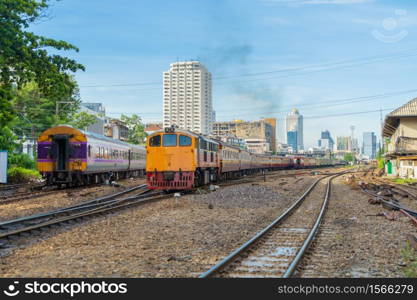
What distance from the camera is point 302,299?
18.0 ft

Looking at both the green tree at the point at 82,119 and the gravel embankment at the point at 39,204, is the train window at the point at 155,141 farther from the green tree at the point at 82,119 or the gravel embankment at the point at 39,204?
the green tree at the point at 82,119

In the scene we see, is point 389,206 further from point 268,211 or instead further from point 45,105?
point 45,105

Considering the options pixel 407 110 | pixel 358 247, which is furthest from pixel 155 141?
pixel 407 110

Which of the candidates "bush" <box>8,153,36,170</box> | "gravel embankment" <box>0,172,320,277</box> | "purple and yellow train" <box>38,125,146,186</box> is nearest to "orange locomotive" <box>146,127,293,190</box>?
"purple and yellow train" <box>38,125,146,186</box>

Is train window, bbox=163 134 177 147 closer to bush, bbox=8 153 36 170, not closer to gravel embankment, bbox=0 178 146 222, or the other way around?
gravel embankment, bbox=0 178 146 222

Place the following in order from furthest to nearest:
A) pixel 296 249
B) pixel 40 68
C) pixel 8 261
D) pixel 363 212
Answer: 1. pixel 40 68
2. pixel 363 212
3. pixel 296 249
4. pixel 8 261

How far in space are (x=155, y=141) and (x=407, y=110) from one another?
1409 inches

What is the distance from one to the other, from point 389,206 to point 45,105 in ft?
121

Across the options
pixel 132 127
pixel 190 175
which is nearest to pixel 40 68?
pixel 190 175

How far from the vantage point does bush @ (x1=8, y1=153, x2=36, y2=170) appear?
117ft

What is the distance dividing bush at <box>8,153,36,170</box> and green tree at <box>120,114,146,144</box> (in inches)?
1743

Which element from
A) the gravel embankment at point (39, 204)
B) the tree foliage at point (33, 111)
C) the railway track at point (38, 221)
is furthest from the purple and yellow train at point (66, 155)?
the tree foliage at point (33, 111)

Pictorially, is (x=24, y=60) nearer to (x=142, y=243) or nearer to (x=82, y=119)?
(x=142, y=243)

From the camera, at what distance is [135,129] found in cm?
8350
